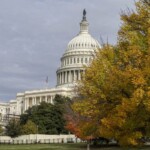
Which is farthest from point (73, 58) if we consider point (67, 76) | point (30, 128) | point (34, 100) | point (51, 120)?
point (30, 128)

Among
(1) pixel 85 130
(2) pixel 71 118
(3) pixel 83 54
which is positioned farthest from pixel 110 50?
(3) pixel 83 54

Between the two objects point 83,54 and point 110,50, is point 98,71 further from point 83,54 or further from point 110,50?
point 83,54

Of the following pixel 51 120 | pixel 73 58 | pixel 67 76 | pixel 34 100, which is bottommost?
pixel 51 120

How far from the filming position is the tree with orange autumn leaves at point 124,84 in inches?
931

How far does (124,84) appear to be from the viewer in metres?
24.6

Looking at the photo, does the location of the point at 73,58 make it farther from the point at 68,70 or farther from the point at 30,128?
the point at 30,128

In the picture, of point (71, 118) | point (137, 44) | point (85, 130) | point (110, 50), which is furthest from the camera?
point (71, 118)

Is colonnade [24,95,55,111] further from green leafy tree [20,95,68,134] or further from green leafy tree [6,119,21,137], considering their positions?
green leafy tree [6,119,21,137]

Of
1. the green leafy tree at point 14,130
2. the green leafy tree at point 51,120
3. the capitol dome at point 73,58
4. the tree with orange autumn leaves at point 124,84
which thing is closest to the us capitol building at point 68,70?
the capitol dome at point 73,58

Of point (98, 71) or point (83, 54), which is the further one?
point (83, 54)

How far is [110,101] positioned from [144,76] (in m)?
3.20

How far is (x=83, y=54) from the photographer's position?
585 ft

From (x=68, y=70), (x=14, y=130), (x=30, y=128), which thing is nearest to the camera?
(x=30, y=128)

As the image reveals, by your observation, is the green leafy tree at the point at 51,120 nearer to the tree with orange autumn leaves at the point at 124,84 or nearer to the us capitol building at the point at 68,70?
the tree with orange autumn leaves at the point at 124,84
